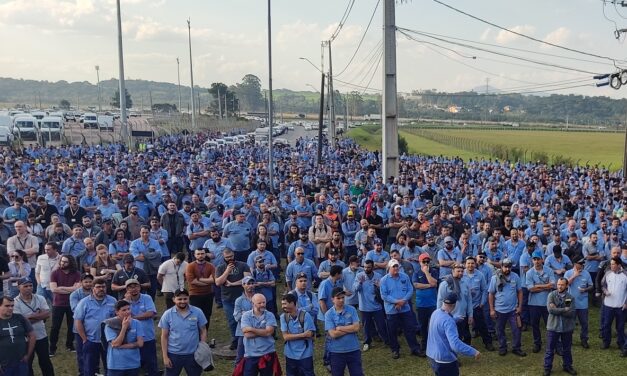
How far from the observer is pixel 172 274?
9359 mm

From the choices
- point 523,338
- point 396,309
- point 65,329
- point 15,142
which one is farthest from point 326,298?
point 15,142

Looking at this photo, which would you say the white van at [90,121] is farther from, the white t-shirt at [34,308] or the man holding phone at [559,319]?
the man holding phone at [559,319]

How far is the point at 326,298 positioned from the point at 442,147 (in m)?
64.5

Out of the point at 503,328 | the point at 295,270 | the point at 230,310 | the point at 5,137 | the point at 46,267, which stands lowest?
the point at 503,328

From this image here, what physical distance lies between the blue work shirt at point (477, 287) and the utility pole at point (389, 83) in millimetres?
9975

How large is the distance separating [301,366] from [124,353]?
2086mm

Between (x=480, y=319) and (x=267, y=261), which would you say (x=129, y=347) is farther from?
(x=480, y=319)

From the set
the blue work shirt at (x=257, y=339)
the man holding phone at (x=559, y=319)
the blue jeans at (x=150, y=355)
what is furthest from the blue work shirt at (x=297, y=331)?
the man holding phone at (x=559, y=319)

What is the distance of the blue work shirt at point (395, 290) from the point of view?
29.8 ft

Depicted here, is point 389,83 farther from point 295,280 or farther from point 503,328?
point 503,328

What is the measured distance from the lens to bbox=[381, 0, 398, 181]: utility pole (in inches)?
737

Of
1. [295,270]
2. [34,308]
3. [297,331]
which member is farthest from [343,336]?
[34,308]

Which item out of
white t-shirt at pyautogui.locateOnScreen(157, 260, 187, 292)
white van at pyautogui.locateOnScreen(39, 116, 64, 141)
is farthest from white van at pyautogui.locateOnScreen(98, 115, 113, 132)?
white t-shirt at pyautogui.locateOnScreen(157, 260, 187, 292)

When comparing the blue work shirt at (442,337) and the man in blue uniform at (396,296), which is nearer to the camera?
the blue work shirt at (442,337)
